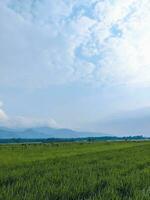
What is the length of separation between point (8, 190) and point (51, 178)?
183cm

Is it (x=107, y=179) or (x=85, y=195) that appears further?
(x=107, y=179)

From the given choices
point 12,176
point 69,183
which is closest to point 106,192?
point 69,183

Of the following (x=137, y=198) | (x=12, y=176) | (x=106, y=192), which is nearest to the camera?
(x=137, y=198)

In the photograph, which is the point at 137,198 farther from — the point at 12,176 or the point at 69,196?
the point at 12,176

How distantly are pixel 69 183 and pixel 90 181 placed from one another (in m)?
0.56

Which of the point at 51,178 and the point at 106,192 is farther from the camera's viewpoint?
the point at 51,178

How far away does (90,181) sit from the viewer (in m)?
6.71

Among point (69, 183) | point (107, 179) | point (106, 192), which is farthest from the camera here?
point (107, 179)

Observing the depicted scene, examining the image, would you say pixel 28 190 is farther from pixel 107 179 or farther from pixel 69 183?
pixel 107 179

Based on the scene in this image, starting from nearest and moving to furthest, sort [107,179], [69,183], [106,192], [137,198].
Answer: [137,198], [106,192], [69,183], [107,179]

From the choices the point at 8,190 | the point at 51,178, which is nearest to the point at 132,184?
the point at 51,178

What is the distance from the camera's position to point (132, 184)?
21.9 ft

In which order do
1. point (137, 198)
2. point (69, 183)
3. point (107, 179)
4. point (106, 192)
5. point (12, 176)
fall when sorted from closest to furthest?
point (137, 198) < point (106, 192) < point (69, 183) < point (107, 179) < point (12, 176)

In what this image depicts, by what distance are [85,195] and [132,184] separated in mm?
1501
